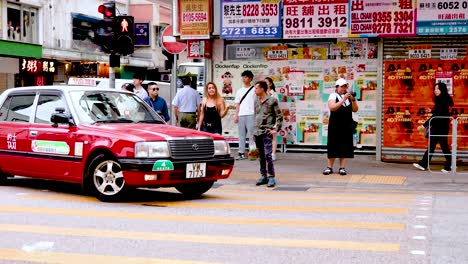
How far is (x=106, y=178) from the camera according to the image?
9461 millimetres

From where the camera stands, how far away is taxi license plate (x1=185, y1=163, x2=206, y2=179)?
31.1 ft

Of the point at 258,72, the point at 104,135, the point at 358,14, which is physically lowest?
the point at 104,135

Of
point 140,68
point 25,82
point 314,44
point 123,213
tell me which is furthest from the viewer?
point 140,68

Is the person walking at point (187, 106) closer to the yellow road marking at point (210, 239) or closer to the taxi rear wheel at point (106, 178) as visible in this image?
the taxi rear wheel at point (106, 178)

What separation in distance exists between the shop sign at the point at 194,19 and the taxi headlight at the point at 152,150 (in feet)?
24.2

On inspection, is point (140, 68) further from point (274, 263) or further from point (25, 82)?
point (274, 263)

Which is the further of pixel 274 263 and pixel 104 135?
pixel 104 135

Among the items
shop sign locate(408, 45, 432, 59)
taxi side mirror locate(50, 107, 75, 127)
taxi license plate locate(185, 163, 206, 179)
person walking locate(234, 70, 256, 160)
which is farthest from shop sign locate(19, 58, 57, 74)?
taxi license plate locate(185, 163, 206, 179)

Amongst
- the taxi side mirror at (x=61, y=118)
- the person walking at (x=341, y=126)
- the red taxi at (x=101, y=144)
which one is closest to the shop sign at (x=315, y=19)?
the person walking at (x=341, y=126)

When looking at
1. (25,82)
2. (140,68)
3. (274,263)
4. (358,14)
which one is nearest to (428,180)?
(358,14)

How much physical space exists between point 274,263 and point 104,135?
4223 mm

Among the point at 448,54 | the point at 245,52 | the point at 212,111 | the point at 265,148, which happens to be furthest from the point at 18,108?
the point at 448,54

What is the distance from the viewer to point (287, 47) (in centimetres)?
1609

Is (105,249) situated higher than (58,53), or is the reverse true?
(58,53)
